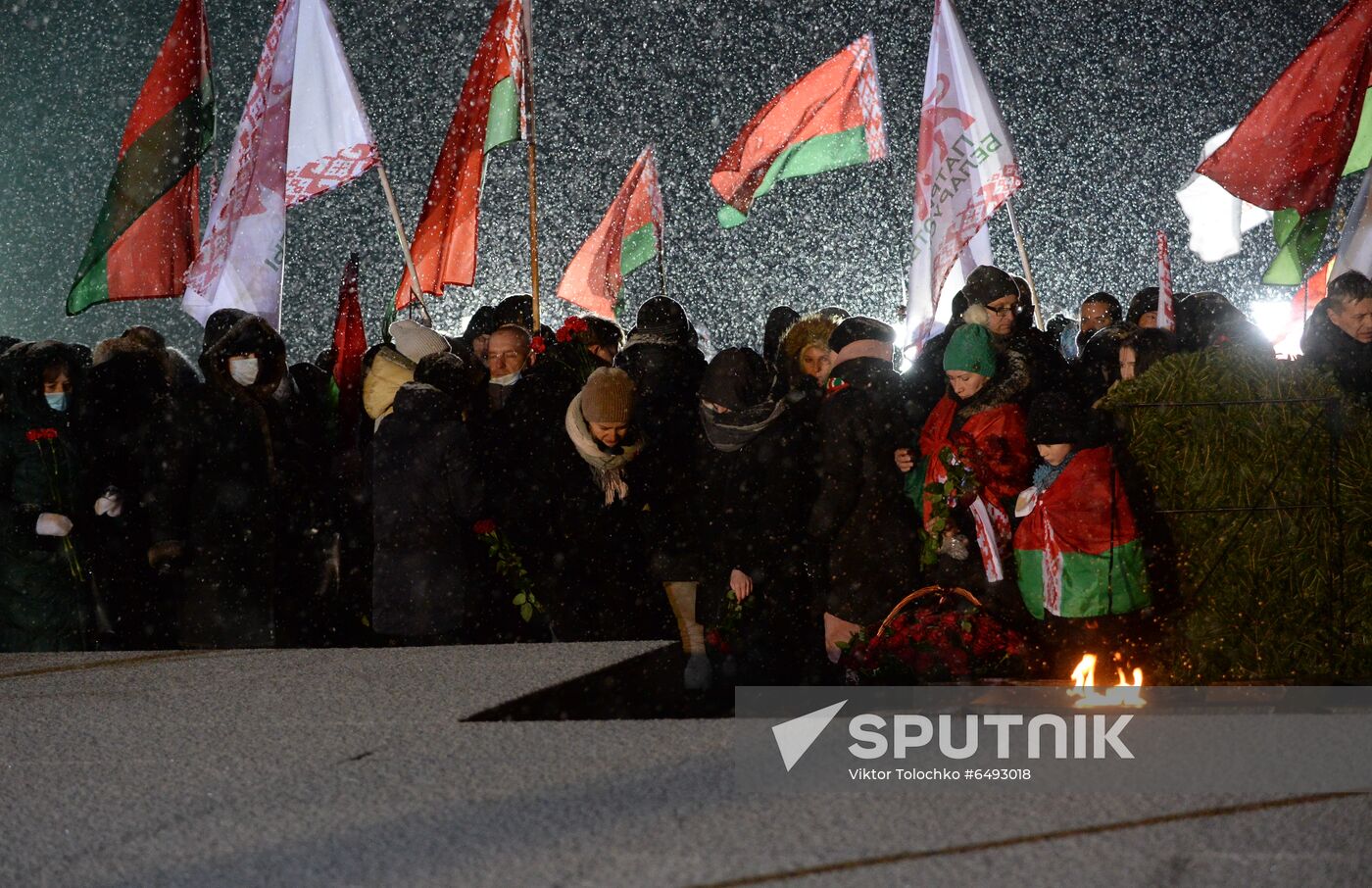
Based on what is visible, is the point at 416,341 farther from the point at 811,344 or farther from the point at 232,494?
the point at 811,344

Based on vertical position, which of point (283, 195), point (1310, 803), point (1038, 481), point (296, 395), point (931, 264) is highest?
point (283, 195)

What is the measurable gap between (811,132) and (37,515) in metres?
6.08

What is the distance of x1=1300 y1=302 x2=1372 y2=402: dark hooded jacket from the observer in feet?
21.6

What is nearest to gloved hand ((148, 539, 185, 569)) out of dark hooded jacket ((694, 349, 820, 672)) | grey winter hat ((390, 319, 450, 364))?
grey winter hat ((390, 319, 450, 364))

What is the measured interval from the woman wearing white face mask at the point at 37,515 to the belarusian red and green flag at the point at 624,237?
18.6 feet

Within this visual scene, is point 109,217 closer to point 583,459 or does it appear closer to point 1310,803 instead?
point 583,459

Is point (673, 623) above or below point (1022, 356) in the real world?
below

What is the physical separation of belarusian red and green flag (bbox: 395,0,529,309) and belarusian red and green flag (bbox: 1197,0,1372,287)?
4419 mm

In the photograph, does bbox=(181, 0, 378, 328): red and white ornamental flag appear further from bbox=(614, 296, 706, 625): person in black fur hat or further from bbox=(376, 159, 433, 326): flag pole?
bbox=(614, 296, 706, 625): person in black fur hat

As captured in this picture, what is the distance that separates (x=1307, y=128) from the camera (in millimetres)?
8375

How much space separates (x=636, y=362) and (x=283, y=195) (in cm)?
315

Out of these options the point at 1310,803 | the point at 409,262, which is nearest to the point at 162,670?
the point at 409,262

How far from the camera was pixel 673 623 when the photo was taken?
23.5 ft

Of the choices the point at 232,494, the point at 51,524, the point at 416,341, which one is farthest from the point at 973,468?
the point at 51,524
